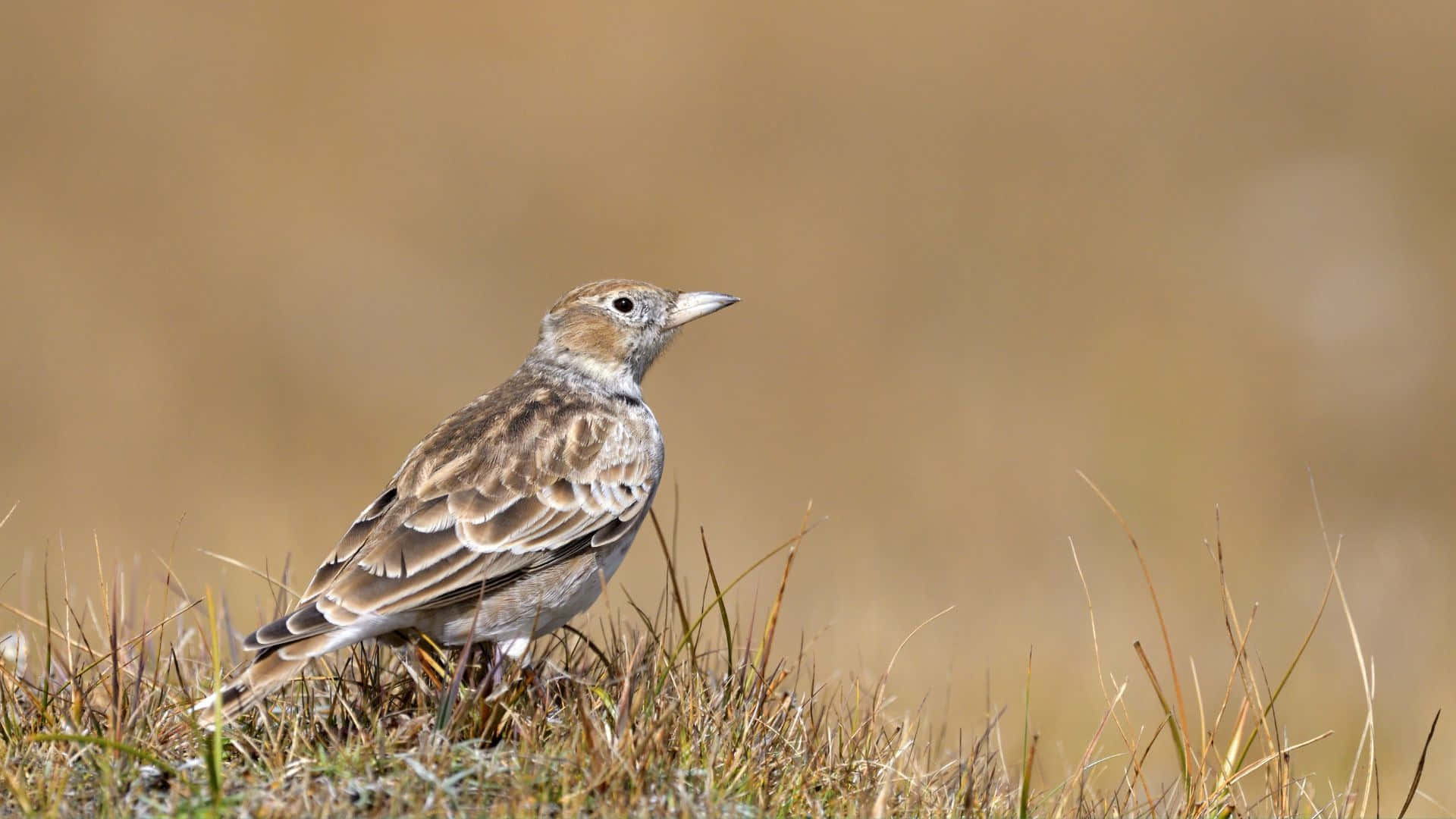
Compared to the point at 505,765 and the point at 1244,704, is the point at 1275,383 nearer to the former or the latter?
the point at 1244,704

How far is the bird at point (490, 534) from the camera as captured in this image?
180 inches

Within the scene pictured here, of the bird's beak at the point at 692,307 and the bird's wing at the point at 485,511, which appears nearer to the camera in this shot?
the bird's wing at the point at 485,511

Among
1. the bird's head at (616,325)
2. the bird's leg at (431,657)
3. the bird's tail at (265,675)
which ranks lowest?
the bird's leg at (431,657)

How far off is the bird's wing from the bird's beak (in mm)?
Answer: 738

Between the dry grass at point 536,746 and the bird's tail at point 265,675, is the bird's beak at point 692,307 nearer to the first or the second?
the dry grass at point 536,746

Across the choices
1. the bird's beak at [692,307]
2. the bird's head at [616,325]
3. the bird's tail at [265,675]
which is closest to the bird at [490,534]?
the bird's tail at [265,675]

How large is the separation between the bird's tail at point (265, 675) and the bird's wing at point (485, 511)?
0.19ft

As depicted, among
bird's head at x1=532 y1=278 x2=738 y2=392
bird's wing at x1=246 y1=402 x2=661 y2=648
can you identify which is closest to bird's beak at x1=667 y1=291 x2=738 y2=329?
bird's head at x1=532 y1=278 x2=738 y2=392

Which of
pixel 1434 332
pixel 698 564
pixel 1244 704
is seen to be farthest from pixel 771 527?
pixel 1244 704

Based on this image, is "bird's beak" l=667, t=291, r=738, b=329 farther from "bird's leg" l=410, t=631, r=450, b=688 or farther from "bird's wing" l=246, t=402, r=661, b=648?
"bird's leg" l=410, t=631, r=450, b=688

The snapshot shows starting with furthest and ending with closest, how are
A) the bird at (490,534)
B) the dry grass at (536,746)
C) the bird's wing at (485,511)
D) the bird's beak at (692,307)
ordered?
1. the bird's beak at (692,307)
2. the bird's wing at (485,511)
3. the bird at (490,534)
4. the dry grass at (536,746)

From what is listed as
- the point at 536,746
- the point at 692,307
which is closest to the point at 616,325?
the point at 692,307

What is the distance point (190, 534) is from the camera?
45.1 ft

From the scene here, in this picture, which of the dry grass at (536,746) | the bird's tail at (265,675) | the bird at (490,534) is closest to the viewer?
the dry grass at (536,746)
